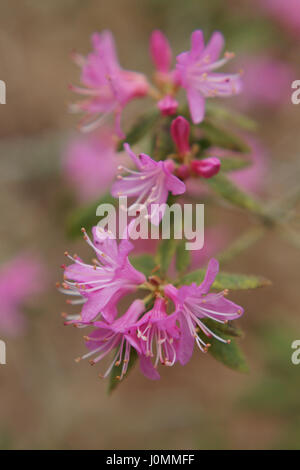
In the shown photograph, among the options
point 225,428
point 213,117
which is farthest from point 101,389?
point 213,117

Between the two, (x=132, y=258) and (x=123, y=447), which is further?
(x=123, y=447)

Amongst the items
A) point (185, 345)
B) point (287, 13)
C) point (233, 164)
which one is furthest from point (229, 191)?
point (287, 13)

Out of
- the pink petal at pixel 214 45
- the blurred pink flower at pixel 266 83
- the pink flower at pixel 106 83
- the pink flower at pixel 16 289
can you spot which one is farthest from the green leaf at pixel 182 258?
the blurred pink flower at pixel 266 83

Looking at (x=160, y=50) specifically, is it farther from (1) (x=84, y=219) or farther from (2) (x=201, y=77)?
(1) (x=84, y=219)

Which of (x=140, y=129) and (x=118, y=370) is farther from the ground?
(x=140, y=129)

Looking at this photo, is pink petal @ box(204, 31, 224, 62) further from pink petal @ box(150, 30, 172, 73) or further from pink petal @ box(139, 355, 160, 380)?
pink petal @ box(139, 355, 160, 380)
